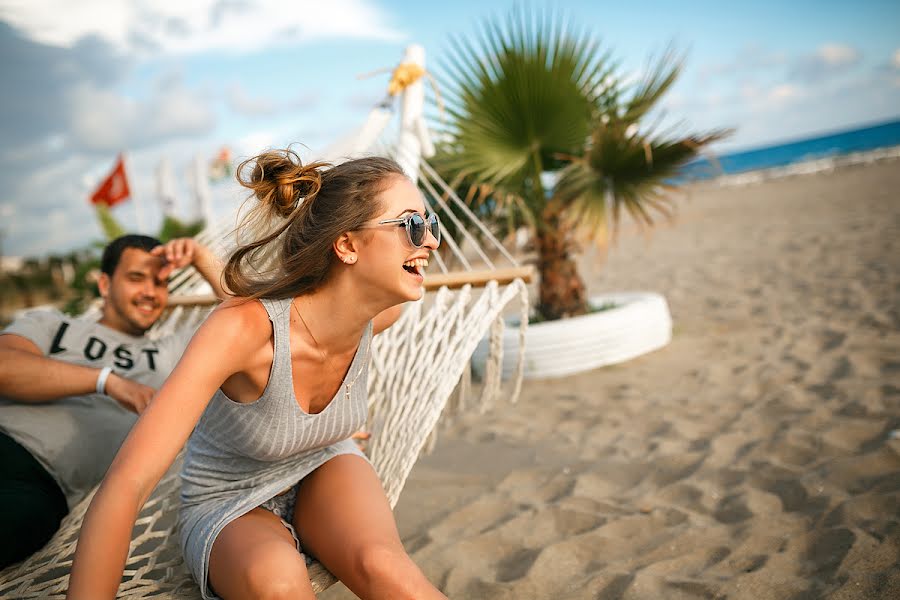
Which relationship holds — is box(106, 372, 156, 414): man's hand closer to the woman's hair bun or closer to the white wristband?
the white wristband

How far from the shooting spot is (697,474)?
7.01 ft

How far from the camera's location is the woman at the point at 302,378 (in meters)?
Answer: 1.21

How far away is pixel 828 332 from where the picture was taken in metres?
3.57

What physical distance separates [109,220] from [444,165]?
18.3 ft

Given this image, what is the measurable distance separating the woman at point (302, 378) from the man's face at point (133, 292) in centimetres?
72

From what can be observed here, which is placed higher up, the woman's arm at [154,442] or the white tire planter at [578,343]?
the woman's arm at [154,442]

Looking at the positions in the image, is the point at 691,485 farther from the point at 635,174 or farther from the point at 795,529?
the point at 635,174

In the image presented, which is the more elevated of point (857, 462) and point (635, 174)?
point (635, 174)

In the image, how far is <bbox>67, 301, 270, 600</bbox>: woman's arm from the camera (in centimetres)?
99

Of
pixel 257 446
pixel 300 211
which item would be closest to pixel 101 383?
pixel 257 446

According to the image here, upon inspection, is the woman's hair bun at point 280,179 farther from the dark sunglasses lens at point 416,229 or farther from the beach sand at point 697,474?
the beach sand at point 697,474

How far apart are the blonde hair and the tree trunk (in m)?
2.48

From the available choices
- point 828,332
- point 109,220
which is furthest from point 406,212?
point 109,220

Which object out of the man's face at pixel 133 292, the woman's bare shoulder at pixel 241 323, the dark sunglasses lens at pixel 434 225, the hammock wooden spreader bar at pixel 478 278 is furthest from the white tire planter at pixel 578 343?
the woman's bare shoulder at pixel 241 323
